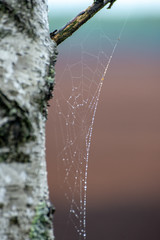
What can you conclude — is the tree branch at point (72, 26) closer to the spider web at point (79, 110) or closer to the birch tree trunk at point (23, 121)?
the birch tree trunk at point (23, 121)

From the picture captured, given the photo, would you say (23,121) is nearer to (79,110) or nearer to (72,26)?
(72,26)

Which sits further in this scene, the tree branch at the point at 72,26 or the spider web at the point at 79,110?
the spider web at the point at 79,110

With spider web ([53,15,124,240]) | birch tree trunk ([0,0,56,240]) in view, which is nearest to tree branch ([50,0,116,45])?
birch tree trunk ([0,0,56,240])

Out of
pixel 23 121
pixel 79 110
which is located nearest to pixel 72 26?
pixel 23 121

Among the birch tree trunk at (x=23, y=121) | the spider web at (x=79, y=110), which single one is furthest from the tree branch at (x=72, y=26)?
the spider web at (x=79, y=110)

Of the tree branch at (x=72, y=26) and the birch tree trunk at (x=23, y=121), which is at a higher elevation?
the tree branch at (x=72, y=26)

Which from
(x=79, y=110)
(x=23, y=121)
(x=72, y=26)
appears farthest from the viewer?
(x=79, y=110)

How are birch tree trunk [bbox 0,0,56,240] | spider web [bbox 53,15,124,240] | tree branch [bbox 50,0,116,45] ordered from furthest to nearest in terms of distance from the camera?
1. spider web [bbox 53,15,124,240]
2. tree branch [bbox 50,0,116,45]
3. birch tree trunk [bbox 0,0,56,240]

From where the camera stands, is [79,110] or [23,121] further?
[79,110]

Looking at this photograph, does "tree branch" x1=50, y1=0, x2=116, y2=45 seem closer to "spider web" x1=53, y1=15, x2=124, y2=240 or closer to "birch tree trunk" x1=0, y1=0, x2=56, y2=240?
"birch tree trunk" x1=0, y1=0, x2=56, y2=240
